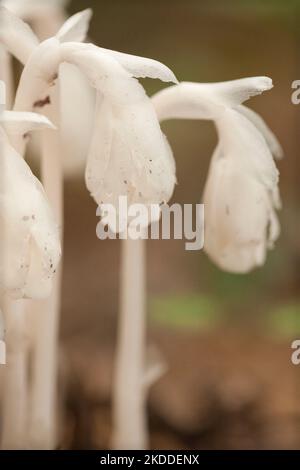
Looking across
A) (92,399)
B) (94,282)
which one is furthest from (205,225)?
(94,282)

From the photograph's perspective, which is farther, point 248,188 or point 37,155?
point 37,155

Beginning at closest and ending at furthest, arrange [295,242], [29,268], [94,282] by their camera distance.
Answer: [29,268], [295,242], [94,282]

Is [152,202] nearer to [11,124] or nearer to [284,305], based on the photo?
[11,124]

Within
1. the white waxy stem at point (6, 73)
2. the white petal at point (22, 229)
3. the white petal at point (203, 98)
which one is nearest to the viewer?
the white petal at point (22, 229)

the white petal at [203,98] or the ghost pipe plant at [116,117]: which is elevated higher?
the white petal at [203,98]

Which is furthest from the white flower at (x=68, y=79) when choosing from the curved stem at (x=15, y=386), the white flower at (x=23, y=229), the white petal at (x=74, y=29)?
the curved stem at (x=15, y=386)

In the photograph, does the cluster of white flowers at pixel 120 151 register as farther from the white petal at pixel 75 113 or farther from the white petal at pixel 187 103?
the white petal at pixel 75 113
